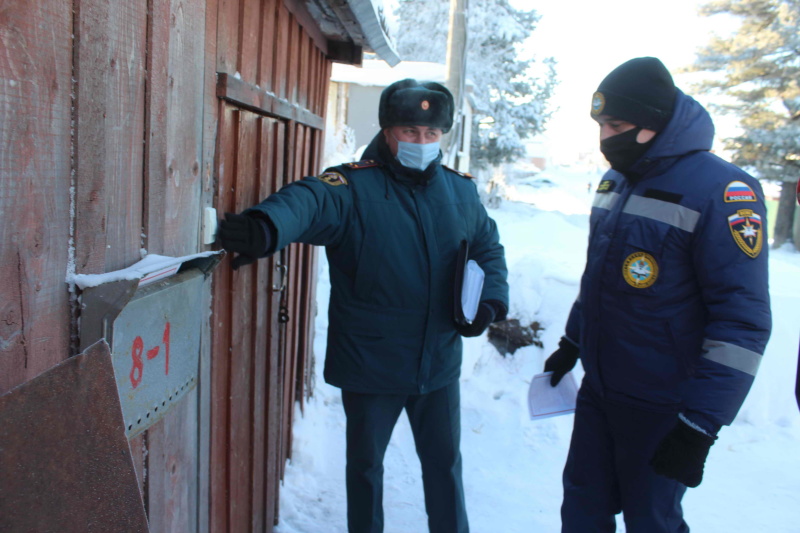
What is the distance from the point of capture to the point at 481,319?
270 centimetres

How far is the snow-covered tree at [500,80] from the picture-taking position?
848 inches

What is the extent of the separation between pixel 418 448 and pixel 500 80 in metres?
21.0

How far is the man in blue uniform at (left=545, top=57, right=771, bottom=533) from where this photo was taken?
1997 millimetres

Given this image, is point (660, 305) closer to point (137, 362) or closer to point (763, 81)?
point (137, 362)

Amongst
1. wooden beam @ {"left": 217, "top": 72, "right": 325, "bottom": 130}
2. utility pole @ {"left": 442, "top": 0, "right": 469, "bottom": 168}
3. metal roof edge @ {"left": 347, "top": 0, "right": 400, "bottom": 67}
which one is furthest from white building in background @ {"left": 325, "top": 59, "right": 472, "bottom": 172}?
wooden beam @ {"left": 217, "top": 72, "right": 325, "bottom": 130}

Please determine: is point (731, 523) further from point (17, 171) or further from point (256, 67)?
point (17, 171)

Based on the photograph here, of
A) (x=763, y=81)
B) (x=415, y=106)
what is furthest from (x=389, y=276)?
(x=763, y=81)

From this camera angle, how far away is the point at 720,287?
2.03 m

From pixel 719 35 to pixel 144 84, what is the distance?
1894 centimetres

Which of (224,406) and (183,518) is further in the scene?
(224,406)

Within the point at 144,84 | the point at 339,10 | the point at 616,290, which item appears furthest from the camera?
the point at 339,10

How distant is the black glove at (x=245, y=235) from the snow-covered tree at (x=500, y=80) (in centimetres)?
2003

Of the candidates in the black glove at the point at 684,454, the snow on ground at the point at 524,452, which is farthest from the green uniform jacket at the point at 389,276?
the snow on ground at the point at 524,452

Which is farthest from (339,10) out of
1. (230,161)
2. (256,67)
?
(230,161)
